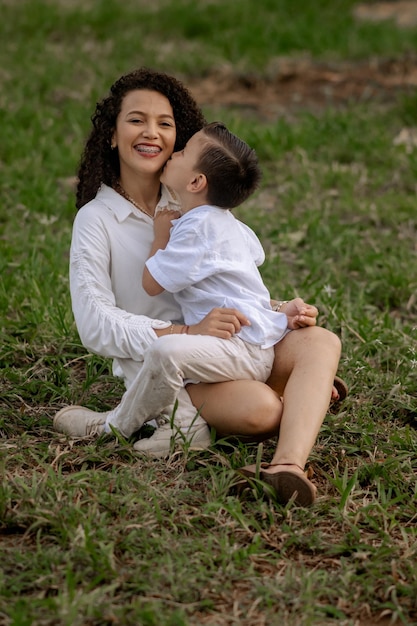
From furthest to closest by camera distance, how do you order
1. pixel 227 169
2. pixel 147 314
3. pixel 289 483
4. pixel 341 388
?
1. pixel 341 388
2. pixel 147 314
3. pixel 227 169
4. pixel 289 483

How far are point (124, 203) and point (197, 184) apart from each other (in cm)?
31

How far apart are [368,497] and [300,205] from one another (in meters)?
2.89

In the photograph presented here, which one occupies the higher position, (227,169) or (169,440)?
(227,169)

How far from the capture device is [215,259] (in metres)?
3.16

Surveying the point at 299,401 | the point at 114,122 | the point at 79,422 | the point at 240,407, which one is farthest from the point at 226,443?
the point at 114,122

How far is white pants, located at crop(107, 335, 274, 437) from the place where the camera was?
10.0 ft

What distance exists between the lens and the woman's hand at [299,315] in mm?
3295

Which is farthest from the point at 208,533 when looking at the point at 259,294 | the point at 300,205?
the point at 300,205

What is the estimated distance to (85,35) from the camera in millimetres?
8680

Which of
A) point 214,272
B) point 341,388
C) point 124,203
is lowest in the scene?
point 341,388

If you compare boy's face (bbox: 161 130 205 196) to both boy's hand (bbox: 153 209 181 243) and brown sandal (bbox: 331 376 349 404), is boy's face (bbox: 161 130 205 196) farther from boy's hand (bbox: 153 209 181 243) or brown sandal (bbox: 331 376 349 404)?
brown sandal (bbox: 331 376 349 404)

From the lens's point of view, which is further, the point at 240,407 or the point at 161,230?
the point at 161,230

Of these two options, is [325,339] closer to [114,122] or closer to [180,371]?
[180,371]

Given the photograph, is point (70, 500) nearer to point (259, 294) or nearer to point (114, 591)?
point (114, 591)
